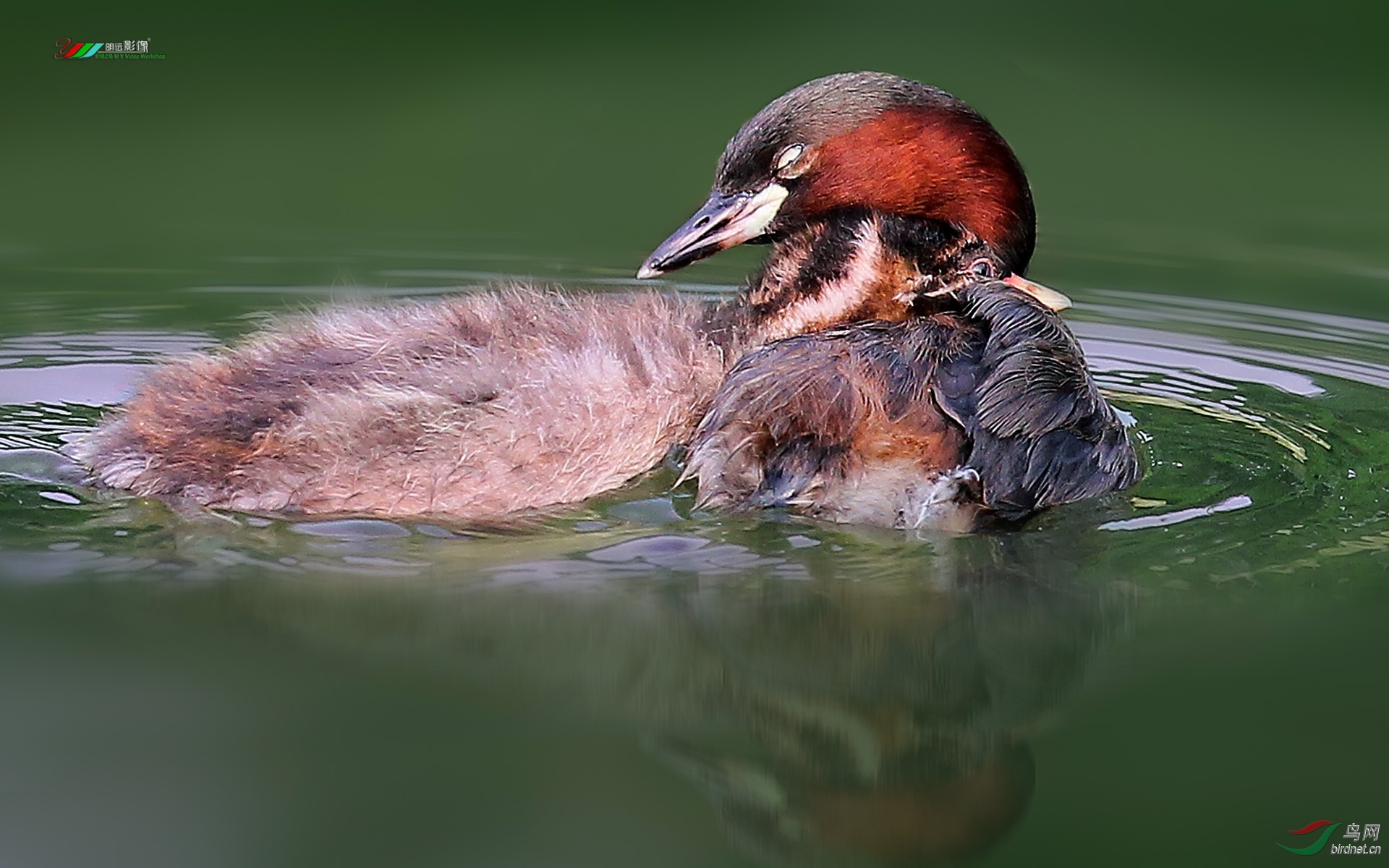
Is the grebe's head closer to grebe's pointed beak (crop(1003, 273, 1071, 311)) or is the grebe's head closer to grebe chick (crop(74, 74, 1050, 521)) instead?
grebe chick (crop(74, 74, 1050, 521))

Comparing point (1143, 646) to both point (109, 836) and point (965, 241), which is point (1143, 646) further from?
point (109, 836)

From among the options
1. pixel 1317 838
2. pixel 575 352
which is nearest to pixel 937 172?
pixel 575 352

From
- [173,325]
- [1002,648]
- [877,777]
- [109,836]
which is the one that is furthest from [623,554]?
[173,325]

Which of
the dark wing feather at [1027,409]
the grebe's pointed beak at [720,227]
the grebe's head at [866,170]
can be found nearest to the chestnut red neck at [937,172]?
the grebe's head at [866,170]

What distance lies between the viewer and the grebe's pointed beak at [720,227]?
4.52 meters

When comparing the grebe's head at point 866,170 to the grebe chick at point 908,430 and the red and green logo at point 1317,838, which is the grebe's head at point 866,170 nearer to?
the grebe chick at point 908,430

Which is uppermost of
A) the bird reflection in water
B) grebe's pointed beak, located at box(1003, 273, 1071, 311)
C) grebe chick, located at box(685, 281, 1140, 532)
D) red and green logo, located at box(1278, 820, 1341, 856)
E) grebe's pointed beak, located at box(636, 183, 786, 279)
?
grebe's pointed beak, located at box(636, 183, 786, 279)

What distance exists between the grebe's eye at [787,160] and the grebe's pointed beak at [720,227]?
3 centimetres

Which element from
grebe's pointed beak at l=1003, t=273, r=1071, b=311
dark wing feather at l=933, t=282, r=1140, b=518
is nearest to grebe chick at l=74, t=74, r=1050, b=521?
grebe's pointed beak at l=1003, t=273, r=1071, b=311

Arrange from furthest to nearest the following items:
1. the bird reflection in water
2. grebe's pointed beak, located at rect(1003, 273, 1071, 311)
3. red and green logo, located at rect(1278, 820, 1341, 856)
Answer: grebe's pointed beak, located at rect(1003, 273, 1071, 311)
the bird reflection in water
red and green logo, located at rect(1278, 820, 1341, 856)

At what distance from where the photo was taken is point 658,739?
2930 mm

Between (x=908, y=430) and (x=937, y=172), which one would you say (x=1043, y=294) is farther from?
(x=908, y=430)

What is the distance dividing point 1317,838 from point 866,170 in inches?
85.3

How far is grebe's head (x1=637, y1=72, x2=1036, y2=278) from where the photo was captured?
441cm
